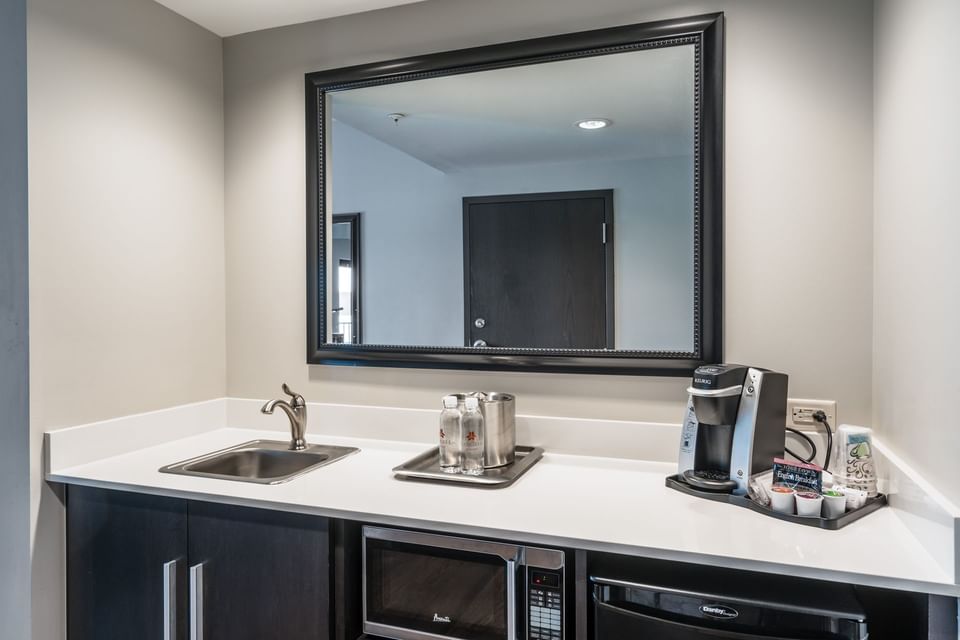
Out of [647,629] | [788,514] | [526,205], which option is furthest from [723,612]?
[526,205]

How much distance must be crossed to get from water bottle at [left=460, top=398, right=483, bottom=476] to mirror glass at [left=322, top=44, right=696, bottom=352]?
0.32 metres

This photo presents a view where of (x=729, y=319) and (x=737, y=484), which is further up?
(x=729, y=319)

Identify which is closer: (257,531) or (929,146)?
(929,146)

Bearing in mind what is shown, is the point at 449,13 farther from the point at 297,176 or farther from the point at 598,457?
the point at 598,457

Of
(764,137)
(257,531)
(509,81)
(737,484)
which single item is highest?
(509,81)

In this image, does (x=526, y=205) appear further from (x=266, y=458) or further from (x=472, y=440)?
(x=266, y=458)

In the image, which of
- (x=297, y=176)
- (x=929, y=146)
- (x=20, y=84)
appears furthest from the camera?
(x=297, y=176)

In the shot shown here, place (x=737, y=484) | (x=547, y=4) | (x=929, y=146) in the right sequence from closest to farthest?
(x=929, y=146) → (x=737, y=484) → (x=547, y=4)

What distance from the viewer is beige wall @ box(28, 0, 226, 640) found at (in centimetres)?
165

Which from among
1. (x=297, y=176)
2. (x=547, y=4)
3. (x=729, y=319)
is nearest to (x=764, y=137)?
(x=729, y=319)

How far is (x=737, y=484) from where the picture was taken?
1458 mm

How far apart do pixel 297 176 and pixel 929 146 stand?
1.82 meters

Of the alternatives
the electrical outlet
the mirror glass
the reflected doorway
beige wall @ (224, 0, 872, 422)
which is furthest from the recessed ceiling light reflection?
the electrical outlet

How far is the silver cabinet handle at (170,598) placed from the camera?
157 cm
